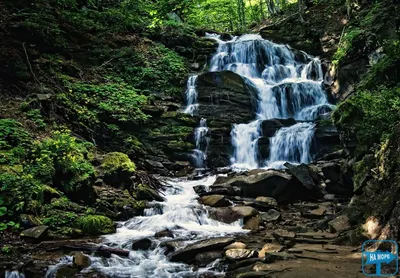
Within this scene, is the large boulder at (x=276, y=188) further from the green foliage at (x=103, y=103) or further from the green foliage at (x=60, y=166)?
the green foliage at (x=103, y=103)

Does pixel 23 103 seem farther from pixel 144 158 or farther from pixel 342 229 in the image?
pixel 342 229

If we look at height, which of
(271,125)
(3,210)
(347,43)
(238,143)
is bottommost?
(3,210)

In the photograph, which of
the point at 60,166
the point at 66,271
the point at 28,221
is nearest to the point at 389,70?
the point at 60,166

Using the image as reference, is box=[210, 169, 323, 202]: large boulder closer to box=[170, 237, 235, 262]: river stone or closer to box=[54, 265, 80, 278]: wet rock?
box=[170, 237, 235, 262]: river stone

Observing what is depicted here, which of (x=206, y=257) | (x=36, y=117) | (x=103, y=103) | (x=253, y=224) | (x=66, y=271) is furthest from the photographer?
(x=103, y=103)

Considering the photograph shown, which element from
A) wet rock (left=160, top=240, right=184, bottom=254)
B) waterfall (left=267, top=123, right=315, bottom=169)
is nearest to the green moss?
waterfall (left=267, top=123, right=315, bottom=169)

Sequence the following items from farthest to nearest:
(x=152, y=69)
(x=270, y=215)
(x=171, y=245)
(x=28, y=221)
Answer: (x=152, y=69) < (x=270, y=215) < (x=28, y=221) < (x=171, y=245)

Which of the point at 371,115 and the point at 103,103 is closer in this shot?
the point at 371,115

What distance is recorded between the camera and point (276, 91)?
17.2m

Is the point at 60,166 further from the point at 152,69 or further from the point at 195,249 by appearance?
the point at 152,69

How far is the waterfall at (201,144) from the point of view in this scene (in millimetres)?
14367

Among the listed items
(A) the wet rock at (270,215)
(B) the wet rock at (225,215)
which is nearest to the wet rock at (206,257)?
(B) the wet rock at (225,215)

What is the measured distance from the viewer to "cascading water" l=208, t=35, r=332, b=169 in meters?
14.2

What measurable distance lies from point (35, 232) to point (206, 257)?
3.36m
